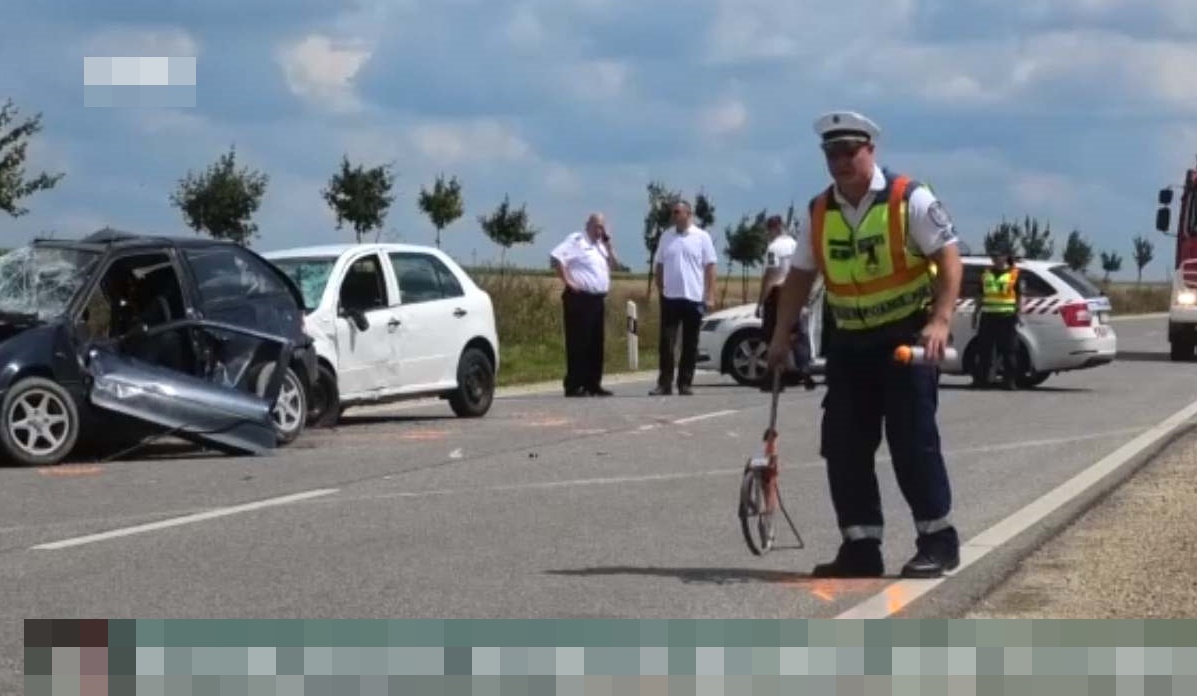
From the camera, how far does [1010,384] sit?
25.1 metres

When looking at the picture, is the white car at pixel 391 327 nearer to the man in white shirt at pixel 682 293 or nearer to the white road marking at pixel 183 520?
the man in white shirt at pixel 682 293

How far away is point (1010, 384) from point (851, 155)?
16287 mm

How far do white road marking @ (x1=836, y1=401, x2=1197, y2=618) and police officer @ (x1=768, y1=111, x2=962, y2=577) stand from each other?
1.02ft

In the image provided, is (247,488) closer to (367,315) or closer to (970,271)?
(367,315)

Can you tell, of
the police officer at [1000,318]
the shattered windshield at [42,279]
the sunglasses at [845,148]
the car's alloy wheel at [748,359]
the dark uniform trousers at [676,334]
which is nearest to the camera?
the sunglasses at [845,148]

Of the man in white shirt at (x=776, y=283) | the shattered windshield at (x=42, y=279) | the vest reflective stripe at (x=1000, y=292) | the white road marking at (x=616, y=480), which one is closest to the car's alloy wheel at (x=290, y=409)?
the shattered windshield at (x=42, y=279)

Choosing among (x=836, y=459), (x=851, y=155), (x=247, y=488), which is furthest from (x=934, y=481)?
(x=247, y=488)

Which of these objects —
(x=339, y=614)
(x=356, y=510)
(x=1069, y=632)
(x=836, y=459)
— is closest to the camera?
(x=1069, y=632)

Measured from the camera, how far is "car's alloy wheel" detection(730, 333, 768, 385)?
1026 inches

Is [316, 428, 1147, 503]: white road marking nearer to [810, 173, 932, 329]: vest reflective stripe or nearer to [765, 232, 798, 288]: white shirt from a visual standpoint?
[810, 173, 932, 329]: vest reflective stripe

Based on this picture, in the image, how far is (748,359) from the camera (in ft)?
86.1

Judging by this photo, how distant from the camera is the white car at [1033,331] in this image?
25641 mm

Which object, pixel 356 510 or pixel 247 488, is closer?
pixel 356 510

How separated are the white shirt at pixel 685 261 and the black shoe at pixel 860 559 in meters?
13.2
